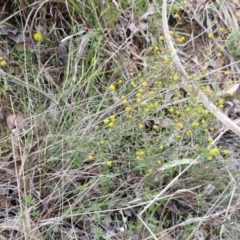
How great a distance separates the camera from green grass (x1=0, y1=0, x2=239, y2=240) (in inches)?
70.4

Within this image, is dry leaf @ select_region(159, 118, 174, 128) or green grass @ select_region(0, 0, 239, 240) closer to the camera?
green grass @ select_region(0, 0, 239, 240)

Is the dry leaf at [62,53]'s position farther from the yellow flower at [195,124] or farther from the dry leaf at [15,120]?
the yellow flower at [195,124]

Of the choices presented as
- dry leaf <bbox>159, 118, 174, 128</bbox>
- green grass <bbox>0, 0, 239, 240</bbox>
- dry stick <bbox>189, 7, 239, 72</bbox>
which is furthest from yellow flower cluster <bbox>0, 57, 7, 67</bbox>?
dry stick <bbox>189, 7, 239, 72</bbox>

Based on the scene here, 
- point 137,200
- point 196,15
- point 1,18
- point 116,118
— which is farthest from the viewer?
point 196,15

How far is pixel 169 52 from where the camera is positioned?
6.77 ft

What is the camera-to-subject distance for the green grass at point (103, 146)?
5.87 feet

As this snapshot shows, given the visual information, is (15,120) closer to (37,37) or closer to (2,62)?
(2,62)

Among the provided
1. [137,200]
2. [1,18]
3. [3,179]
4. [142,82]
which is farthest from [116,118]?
[1,18]

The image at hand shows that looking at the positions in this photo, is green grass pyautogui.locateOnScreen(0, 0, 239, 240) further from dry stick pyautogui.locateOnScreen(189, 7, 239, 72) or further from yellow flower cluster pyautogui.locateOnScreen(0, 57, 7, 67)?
dry stick pyautogui.locateOnScreen(189, 7, 239, 72)

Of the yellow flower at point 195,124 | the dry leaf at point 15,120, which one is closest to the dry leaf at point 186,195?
the yellow flower at point 195,124

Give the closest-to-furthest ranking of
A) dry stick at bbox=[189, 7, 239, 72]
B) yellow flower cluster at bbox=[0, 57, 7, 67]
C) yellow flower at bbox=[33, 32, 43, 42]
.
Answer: yellow flower cluster at bbox=[0, 57, 7, 67] → yellow flower at bbox=[33, 32, 43, 42] → dry stick at bbox=[189, 7, 239, 72]

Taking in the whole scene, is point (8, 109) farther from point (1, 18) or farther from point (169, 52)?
point (169, 52)

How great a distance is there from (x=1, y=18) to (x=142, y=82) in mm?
626

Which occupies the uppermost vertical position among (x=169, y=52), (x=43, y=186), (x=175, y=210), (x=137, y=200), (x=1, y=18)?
(x=1, y=18)
